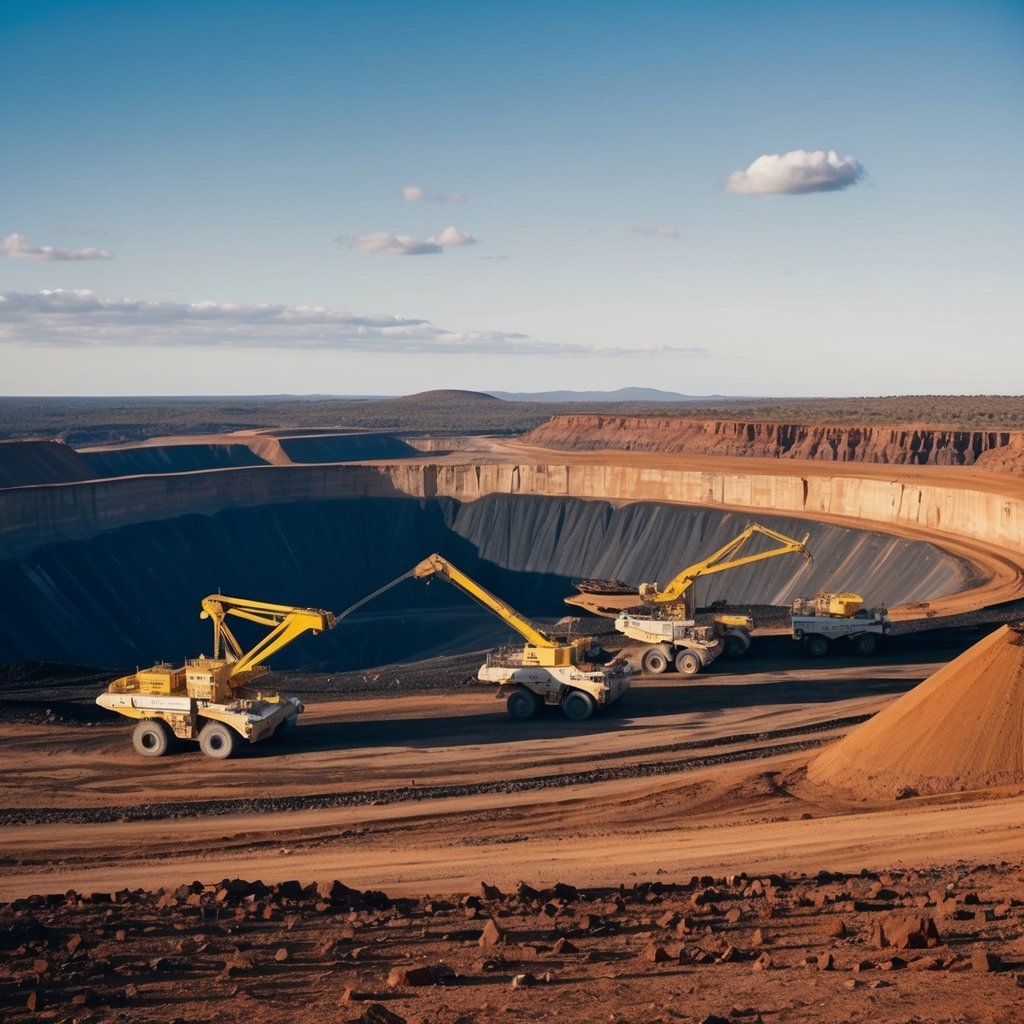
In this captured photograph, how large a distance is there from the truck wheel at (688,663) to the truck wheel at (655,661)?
447mm

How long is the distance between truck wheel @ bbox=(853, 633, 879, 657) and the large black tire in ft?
19.5

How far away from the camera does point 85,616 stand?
55.3 m

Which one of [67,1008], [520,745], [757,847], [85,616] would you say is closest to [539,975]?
[67,1008]

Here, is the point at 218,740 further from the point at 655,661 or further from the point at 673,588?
the point at 673,588

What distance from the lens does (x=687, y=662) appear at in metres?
37.2

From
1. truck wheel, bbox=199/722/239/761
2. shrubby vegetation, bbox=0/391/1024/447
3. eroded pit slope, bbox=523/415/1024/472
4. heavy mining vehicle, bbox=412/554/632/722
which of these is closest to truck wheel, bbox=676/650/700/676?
heavy mining vehicle, bbox=412/554/632/722

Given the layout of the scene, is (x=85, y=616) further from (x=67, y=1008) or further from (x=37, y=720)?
(x=67, y=1008)

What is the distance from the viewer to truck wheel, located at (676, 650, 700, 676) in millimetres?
37062

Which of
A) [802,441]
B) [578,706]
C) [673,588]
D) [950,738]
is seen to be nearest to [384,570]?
[802,441]

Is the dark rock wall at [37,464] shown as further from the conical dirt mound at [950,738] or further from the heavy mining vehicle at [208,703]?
A: the conical dirt mound at [950,738]

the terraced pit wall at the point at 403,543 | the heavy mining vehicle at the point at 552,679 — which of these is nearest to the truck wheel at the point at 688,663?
the heavy mining vehicle at the point at 552,679

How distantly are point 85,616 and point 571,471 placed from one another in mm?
35753

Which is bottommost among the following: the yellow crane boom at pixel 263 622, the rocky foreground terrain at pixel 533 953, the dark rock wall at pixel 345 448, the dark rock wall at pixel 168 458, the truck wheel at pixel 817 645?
the truck wheel at pixel 817 645

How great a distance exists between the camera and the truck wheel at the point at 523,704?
31391 mm
